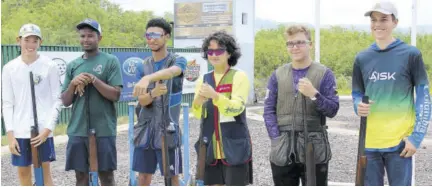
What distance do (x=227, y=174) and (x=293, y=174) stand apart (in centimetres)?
47

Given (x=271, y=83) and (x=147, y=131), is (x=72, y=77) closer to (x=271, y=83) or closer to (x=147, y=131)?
(x=147, y=131)

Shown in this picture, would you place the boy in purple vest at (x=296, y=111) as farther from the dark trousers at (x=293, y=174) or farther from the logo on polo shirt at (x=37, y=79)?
the logo on polo shirt at (x=37, y=79)

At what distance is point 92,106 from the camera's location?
446 cm

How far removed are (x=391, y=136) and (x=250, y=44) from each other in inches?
707

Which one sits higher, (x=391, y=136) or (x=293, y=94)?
(x=293, y=94)

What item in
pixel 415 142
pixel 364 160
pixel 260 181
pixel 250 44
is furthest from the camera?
pixel 250 44

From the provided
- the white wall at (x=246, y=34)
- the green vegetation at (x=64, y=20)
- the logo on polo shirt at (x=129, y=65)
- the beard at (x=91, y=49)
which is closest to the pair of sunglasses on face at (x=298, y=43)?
the beard at (x=91, y=49)

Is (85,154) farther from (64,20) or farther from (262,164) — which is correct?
(64,20)

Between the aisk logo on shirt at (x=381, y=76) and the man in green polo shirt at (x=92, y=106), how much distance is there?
192 centimetres

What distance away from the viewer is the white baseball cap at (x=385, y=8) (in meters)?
3.72

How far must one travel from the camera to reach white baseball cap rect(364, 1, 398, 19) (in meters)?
3.72

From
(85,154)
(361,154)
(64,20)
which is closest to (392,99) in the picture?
(361,154)

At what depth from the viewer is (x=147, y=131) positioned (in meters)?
4.34

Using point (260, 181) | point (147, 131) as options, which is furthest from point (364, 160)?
point (260, 181)
